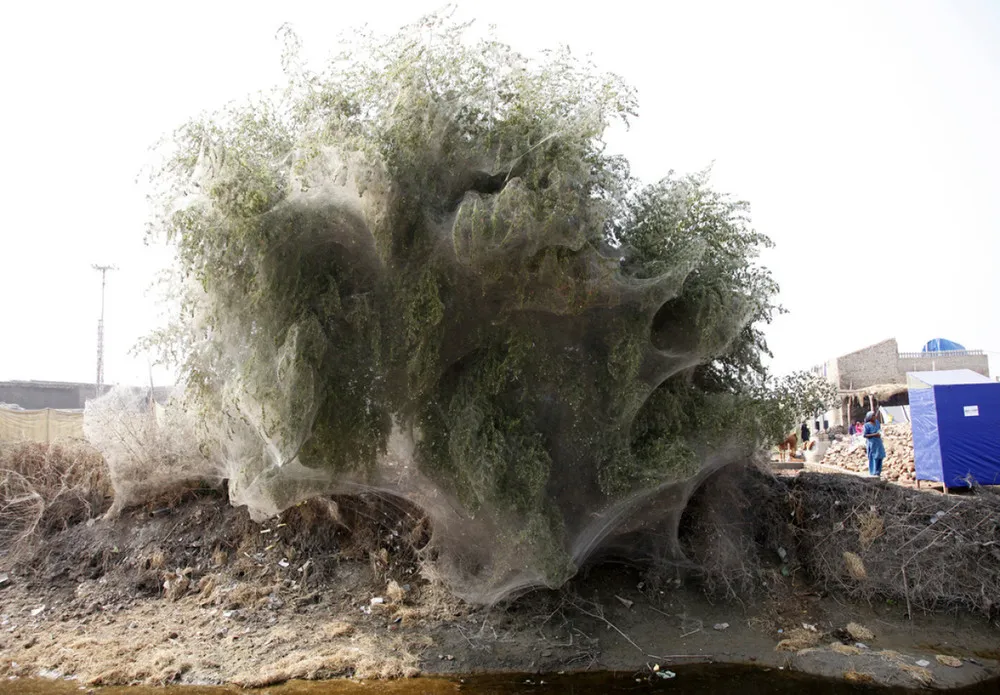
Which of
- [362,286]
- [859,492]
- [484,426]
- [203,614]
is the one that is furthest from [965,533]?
[203,614]

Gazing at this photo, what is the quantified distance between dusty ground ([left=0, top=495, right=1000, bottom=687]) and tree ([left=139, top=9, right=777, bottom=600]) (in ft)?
3.44

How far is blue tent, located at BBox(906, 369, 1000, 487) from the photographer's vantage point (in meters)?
11.8

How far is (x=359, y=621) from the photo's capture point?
10.2 metres

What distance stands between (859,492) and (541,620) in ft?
18.6

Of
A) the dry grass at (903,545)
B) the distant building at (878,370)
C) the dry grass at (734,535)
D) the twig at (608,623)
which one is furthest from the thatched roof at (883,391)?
the twig at (608,623)

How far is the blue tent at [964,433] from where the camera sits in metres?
11.8

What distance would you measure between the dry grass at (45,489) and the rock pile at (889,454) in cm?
1497

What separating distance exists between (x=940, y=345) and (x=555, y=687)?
1376 inches

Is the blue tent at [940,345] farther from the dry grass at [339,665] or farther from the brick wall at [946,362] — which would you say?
the dry grass at [339,665]

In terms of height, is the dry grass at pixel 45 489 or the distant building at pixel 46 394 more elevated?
the distant building at pixel 46 394

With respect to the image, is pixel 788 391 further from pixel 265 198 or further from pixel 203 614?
pixel 203 614

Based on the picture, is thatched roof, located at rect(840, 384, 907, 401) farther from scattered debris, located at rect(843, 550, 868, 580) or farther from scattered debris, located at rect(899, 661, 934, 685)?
scattered debris, located at rect(899, 661, 934, 685)

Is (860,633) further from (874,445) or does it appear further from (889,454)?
(889,454)

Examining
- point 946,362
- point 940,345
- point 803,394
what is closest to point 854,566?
point 803,394
